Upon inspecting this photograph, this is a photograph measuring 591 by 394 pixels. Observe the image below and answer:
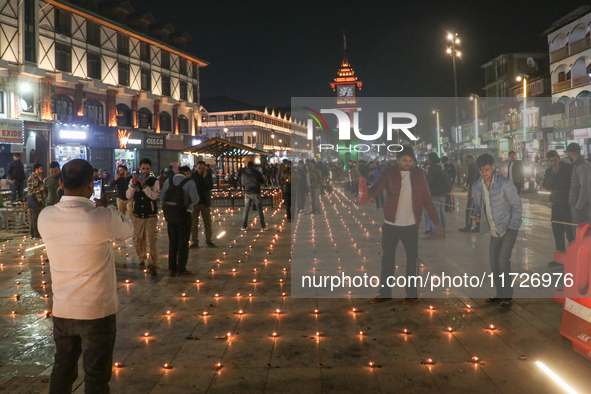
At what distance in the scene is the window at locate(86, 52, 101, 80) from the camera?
31.0 m

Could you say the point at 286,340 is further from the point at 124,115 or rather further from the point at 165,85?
the point at 165,85

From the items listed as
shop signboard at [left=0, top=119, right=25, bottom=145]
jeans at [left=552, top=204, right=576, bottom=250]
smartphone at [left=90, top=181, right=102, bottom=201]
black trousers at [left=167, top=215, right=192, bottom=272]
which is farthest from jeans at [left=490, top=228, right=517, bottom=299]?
shop signboard at [left=0, top=119, right=25, bottom=145]

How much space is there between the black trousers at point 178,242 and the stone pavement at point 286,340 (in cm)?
31

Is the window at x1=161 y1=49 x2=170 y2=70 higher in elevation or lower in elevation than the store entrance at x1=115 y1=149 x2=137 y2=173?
higher

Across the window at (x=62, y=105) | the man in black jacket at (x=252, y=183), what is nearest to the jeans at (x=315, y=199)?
the man in black jacket at (x=252, y=183)

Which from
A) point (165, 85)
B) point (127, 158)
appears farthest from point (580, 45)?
point (127, 158)

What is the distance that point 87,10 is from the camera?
2994 cm

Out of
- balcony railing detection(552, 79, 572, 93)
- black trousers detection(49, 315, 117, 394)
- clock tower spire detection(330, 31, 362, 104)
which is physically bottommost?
black trousers detection(49, 315, 117, 394)

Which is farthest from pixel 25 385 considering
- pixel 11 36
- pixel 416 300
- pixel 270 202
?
pixel 11 36

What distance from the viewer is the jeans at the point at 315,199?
632 inches

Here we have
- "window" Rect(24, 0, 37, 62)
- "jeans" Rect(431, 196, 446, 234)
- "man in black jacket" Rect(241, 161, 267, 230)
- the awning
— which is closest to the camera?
"jeans" Rect(431, 196, 446, 234)

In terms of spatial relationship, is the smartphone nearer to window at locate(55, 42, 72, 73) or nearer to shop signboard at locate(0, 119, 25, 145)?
shop signboard at locate(0, 119, 25, 145)

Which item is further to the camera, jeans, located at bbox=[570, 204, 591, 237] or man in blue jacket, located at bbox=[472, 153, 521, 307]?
jeans, located at bbox=[570, 204, 591, 237]

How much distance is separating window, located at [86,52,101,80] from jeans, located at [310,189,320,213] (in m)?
21.8
